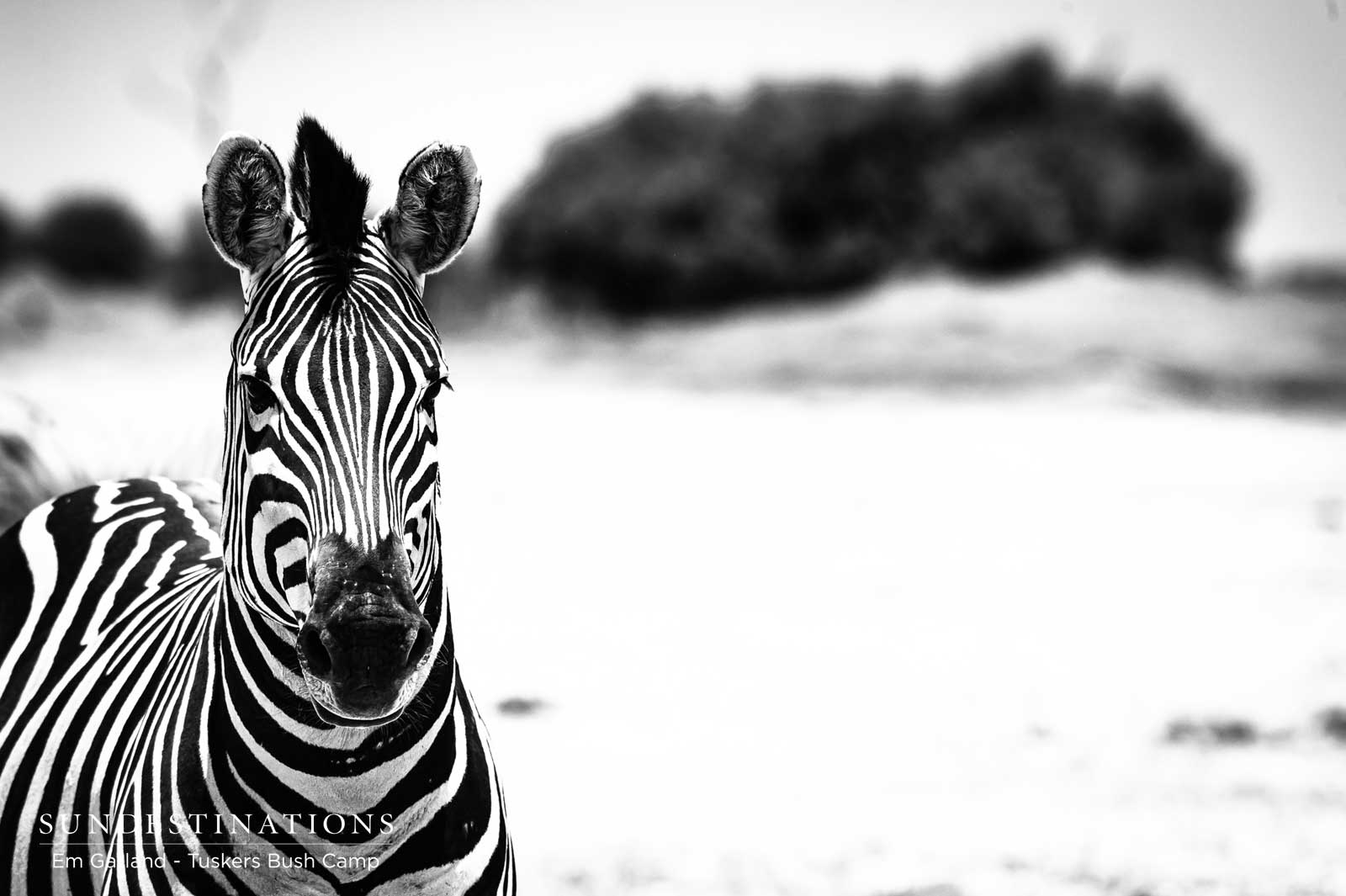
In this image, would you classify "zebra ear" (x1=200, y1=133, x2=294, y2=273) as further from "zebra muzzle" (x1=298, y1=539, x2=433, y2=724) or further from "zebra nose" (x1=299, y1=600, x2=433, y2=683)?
"zebra nose" (x1=299, y1=600, x2=433, y2=683)

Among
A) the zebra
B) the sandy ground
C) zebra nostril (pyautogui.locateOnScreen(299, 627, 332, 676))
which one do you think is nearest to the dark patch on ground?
the sandy ground

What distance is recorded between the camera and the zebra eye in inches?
84.6

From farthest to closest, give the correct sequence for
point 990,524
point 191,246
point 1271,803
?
1. point 191,246
2. point 990,524
3. point 1271,803

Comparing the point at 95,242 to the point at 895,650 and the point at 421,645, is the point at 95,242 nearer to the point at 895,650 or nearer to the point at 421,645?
the point at 895,650

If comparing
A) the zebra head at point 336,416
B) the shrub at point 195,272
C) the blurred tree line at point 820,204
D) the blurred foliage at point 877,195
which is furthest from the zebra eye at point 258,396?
the blurred foliage at point 877,195

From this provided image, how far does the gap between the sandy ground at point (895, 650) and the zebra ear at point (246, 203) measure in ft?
6.17

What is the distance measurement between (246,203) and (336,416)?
47cm

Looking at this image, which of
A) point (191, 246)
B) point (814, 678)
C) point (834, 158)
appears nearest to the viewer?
point (814, 678)

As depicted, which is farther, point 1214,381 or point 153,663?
point 1214,381

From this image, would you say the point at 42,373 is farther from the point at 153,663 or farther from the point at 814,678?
the point at 153,663

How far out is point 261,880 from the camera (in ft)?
7.27

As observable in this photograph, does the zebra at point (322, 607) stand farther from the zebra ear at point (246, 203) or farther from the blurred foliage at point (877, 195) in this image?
the blurred foliage at point (877, 195)

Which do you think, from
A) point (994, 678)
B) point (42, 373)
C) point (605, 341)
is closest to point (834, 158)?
point (605, 341)

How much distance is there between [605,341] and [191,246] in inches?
386
